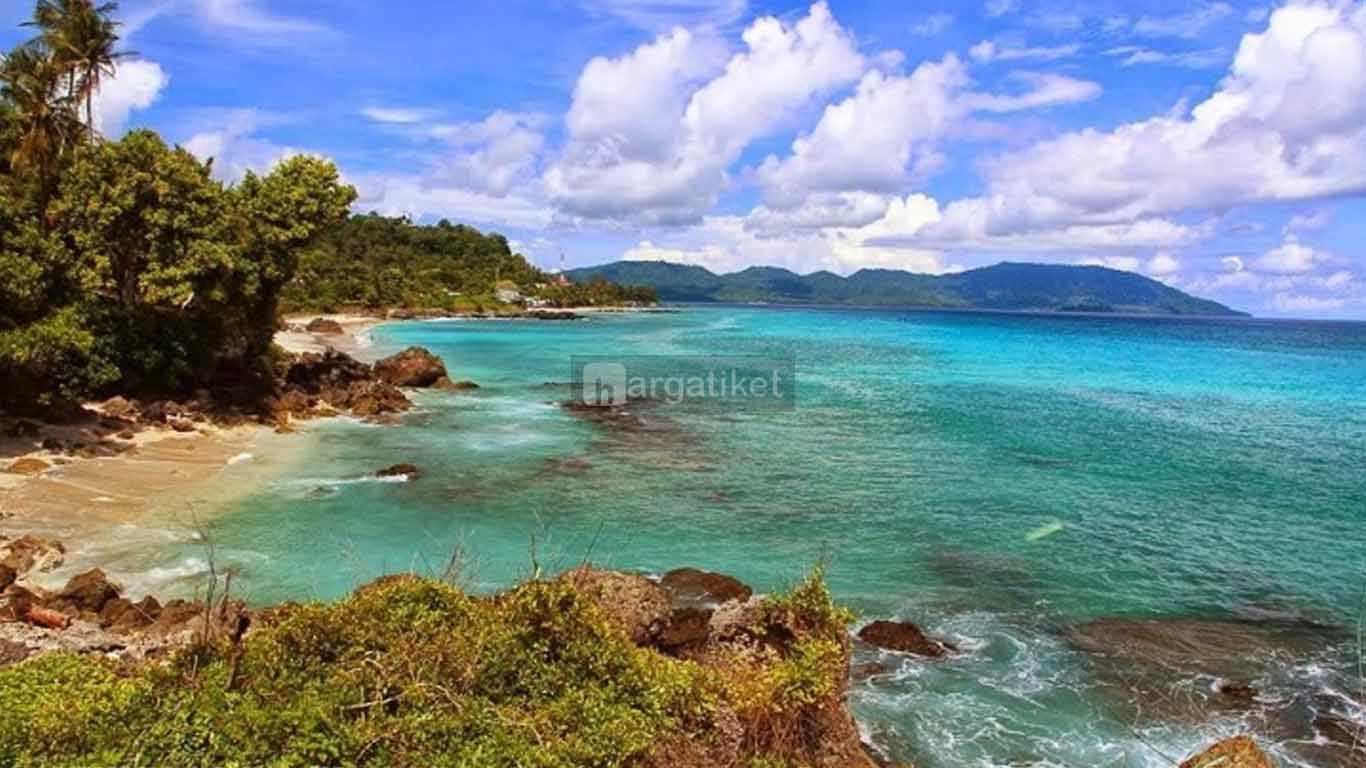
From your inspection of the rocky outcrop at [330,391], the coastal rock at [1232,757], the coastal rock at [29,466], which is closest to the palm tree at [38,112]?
the coastal rock at [29,466]

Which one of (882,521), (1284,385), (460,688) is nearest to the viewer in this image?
(460,688)

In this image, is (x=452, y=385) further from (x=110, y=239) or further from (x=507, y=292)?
(x=507, y=292)

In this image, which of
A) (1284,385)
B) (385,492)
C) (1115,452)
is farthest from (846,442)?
(1284,385)

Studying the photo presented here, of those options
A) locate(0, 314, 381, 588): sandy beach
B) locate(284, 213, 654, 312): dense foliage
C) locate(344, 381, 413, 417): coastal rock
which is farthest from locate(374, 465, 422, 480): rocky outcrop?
locate(284, 213, 654, 312): dense foliage

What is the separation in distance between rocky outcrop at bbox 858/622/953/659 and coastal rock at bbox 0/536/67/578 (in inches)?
674

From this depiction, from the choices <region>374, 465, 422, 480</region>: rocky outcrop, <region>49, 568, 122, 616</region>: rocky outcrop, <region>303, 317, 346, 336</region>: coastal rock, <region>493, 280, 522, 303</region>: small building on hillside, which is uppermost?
<region>493, 280, 522, 303</region>: small building on hillside

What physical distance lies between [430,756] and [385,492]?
63.6 feet

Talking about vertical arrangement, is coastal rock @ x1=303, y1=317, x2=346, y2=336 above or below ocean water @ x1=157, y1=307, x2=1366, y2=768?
above

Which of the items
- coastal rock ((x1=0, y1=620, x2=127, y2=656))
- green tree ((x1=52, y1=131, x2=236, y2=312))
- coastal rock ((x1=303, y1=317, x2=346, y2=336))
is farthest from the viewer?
coastal rock ((x1=303, y1=317, x2=346, y2=336))

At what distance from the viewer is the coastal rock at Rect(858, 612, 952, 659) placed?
16.9m

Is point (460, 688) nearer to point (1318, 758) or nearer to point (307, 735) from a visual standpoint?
point (307, 735)

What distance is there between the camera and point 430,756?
888cm

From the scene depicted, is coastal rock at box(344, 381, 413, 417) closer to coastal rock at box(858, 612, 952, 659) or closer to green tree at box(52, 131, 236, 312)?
green tree at box(52, 131, 236, 312)

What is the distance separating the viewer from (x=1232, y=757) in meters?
10.4
